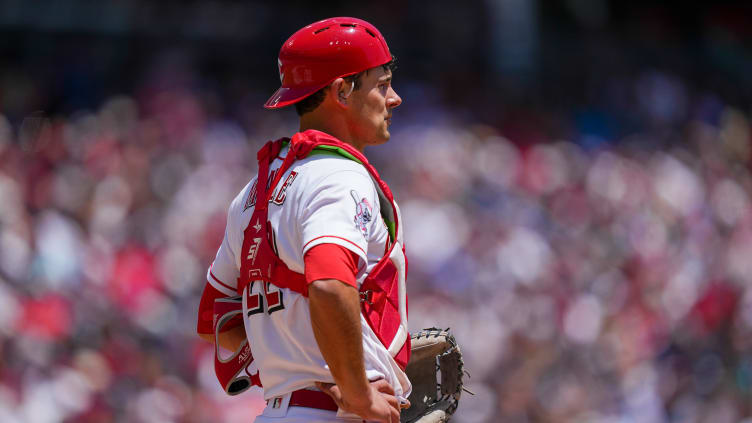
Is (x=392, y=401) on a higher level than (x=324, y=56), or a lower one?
lower

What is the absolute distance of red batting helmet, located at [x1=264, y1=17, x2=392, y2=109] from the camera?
2.40 metres

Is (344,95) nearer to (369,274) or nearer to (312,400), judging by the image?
(369,274)

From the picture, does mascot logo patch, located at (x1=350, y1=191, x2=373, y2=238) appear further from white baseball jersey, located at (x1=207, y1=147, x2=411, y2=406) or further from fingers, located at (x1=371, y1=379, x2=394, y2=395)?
fingers, located at (x1=371, y1=379, x2=394, y2=395)

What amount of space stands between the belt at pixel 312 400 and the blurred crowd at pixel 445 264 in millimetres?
4310

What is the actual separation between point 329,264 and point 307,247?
7 cm

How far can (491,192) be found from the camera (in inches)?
346

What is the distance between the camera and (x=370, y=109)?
2467mm

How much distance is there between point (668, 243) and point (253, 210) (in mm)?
7473

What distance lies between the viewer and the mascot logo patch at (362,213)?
85.7 inches

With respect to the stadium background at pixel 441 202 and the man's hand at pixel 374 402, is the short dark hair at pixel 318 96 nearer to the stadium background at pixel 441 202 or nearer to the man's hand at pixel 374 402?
the man's hand at pixel 374 402

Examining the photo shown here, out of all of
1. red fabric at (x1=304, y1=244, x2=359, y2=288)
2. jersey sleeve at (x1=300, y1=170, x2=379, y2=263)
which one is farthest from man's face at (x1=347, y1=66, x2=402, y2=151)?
red fabric at (x1=304, y1=244, x2=359, y2=288)

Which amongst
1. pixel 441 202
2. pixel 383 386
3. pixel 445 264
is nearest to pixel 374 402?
pixel 383 386

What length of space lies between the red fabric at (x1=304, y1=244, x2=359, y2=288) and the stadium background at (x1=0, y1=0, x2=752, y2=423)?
4.55 m

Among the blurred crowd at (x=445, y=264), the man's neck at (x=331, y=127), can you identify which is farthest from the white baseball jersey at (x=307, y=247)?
the blurred crowd at (x=445, y=264)
